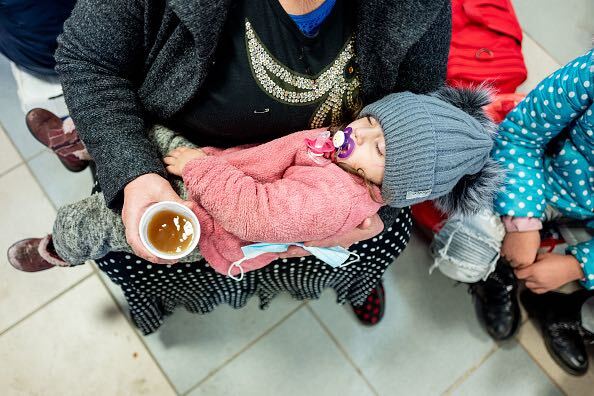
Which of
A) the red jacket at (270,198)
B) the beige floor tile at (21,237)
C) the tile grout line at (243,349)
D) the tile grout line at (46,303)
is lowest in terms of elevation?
the tile grout line at (243,349)

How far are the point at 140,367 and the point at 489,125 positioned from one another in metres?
1.29

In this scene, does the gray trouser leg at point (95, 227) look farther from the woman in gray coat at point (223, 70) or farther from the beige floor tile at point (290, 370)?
the beige floor tile at point (290, 370)

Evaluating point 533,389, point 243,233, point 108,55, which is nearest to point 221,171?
point 243,233

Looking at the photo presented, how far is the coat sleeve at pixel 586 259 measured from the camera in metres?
1.27

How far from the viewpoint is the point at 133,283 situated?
121 centimetres

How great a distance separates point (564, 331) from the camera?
167cm

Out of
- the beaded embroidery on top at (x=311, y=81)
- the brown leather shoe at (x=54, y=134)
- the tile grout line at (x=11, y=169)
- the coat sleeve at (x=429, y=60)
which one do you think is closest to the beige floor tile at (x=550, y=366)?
the coat sleeve at (x=429, y=60)

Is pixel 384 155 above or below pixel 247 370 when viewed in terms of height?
above

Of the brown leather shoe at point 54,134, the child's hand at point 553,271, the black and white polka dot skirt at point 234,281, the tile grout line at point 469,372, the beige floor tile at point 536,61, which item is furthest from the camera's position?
the beige floor tile at point 536,61

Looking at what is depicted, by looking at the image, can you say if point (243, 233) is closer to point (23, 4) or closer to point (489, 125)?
point (489, 125)

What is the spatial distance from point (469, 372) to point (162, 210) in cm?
129

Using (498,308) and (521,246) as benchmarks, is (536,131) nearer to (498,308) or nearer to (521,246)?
(521,246)

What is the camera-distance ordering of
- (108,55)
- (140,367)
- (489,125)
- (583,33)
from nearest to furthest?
1. (108,55)
2. (489,125)
3. (140,367)
4. (583,33)

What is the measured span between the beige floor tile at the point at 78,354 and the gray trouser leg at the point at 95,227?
53cm
